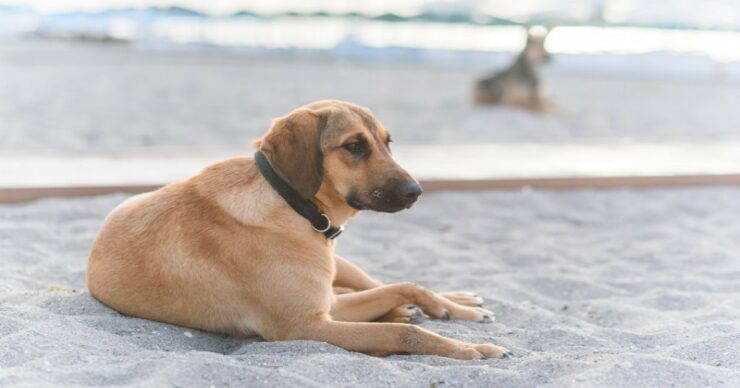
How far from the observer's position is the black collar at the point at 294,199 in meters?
3.41

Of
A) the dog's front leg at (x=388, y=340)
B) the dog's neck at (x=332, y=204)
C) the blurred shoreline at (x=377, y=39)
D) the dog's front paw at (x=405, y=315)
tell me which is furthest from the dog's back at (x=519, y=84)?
the dog's front leg at (x=388, y=340)

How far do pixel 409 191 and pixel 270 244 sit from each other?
1.90ft

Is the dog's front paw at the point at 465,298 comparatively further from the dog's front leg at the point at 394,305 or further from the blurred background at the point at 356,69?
the blurred background at the point at 356,69

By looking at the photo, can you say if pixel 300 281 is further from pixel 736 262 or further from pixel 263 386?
pixel 736 262

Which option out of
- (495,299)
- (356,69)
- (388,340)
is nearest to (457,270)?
(495,299)

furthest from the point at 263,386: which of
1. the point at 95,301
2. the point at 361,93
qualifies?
the point at 361,93

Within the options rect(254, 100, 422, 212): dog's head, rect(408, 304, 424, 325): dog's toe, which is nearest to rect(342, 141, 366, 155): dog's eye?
rect(254, 100, 422, 212): dog's head

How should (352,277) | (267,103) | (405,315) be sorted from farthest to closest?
(267,103)
(352,277)
(405,315)

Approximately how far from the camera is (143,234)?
3.50 m

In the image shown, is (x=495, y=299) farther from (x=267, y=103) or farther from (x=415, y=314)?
(x=267, y=103)

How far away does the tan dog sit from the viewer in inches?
130

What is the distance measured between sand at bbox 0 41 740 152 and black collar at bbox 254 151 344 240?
4.42 meters

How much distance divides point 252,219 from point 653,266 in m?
2.60

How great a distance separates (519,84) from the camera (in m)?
12.0
